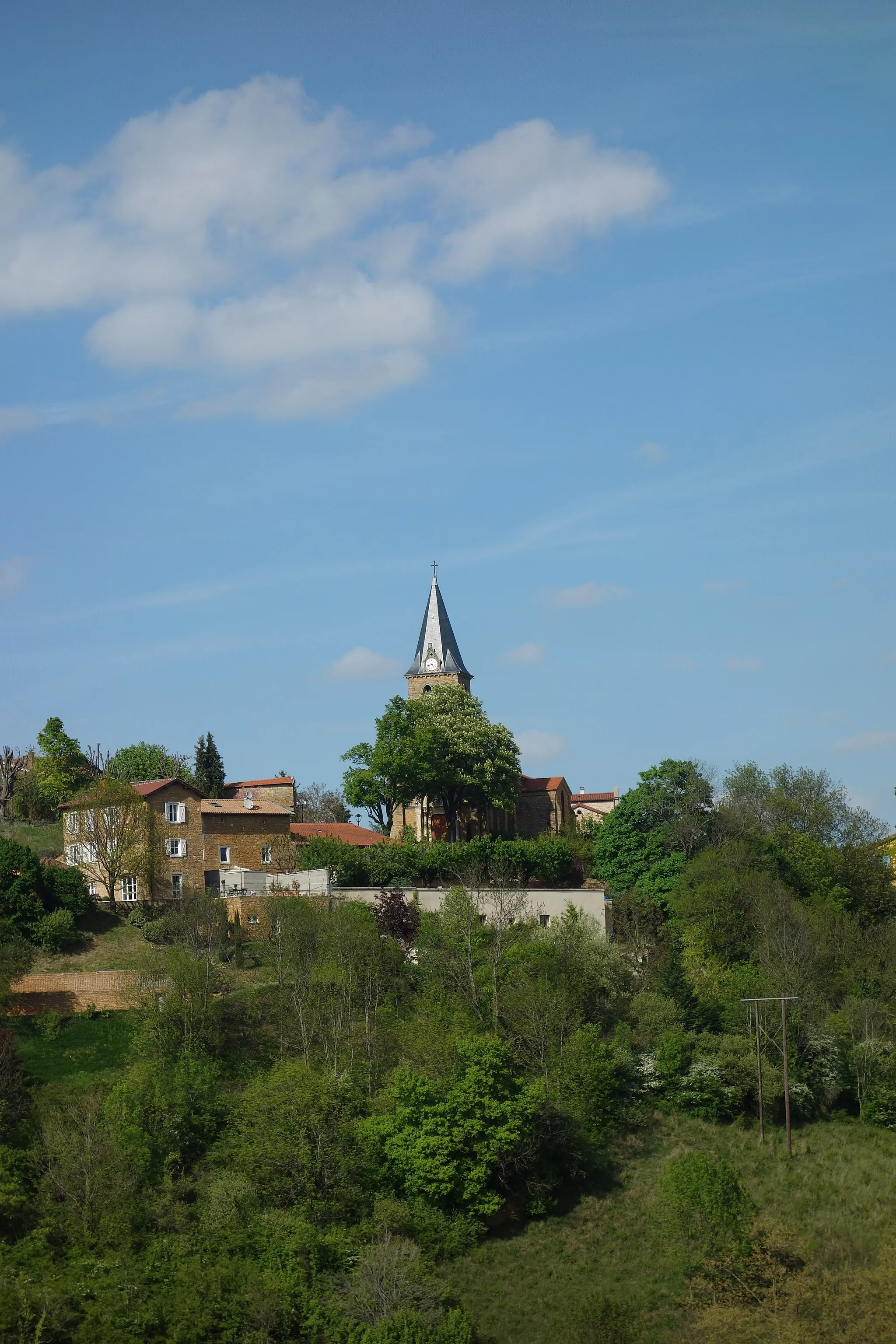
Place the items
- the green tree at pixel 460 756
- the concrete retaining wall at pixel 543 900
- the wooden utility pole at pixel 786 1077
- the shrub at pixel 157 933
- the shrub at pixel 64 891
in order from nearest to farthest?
the wooden utility pole at pixel 786 1077 → the shrub at pixel 64 891 → the shrub at pixel 157 933 → the concrete retaining wall at pixel 543 900 → the green tree at pixel 460 756

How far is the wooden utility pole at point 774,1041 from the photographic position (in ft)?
158

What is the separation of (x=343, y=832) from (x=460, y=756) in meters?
8.03

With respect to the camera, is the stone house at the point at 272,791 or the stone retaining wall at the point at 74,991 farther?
the stone house at the point at 272,791

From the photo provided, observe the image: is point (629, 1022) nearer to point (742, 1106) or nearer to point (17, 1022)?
point (742, 1106)

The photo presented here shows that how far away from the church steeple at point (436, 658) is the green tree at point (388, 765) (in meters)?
17.2

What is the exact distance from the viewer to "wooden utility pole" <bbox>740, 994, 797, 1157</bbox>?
4812cm

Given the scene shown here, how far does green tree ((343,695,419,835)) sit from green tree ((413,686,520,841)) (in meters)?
0.45

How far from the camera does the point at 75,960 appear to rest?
51.2 m

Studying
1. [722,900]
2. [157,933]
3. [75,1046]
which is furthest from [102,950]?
[722,900]

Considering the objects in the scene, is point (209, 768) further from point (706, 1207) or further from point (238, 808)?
point (706, 1207)

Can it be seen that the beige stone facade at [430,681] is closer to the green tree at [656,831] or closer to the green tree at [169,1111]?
the green tree at [656,831]

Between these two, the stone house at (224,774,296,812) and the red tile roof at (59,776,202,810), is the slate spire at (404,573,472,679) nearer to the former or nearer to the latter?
the stone house at (224,774,296,812)

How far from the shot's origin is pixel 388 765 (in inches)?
2965

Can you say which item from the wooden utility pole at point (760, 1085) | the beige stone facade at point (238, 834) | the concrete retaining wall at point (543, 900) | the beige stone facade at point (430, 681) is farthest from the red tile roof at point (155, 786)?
the beige stone facade at point (430, 681)
